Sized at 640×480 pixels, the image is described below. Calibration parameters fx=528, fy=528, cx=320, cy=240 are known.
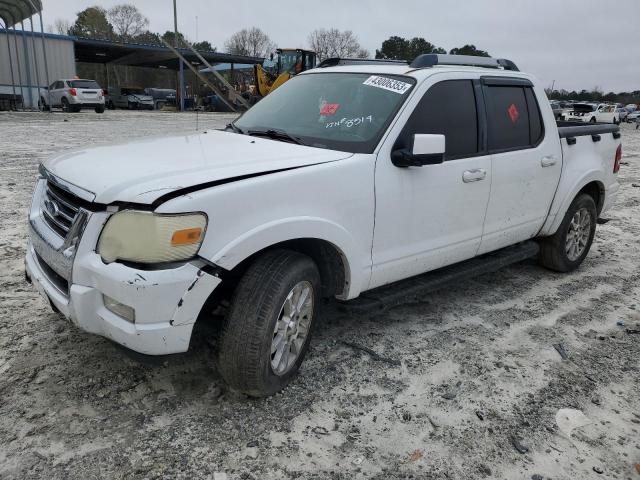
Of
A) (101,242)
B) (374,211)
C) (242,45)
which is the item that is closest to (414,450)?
(374,211)

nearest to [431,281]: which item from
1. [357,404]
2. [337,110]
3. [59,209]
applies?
[357,404]

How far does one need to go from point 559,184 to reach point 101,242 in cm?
388

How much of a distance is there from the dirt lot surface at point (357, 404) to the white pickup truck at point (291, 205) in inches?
12.8

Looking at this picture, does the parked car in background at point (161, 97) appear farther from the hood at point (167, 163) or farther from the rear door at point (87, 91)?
the hood at point (167, 163)

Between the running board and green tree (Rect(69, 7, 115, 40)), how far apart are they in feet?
257

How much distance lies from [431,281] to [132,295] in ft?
7.08

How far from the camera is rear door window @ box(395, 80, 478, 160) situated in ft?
11.2

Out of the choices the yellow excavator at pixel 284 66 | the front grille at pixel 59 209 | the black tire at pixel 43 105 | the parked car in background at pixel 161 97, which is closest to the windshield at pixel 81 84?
the black tire at pixel 43 105

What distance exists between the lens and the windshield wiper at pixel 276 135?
3.32m

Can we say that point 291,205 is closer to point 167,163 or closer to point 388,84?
point 167,163

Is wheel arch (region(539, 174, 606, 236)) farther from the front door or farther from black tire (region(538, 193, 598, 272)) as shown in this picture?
the front door

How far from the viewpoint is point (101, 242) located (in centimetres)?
242

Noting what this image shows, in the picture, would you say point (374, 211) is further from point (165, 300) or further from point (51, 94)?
point (51, 94)

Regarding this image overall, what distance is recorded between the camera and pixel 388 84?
3547 mm
